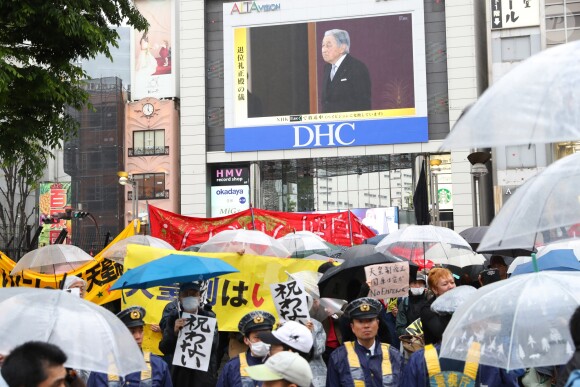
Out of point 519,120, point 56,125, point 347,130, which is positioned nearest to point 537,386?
point 519,120

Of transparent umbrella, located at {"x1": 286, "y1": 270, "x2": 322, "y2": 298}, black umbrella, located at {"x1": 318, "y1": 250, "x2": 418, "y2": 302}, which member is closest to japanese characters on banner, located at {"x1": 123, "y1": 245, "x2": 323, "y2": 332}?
transparent umbrella, located at {"x1": 286, "y1": 270, "x2": 322, "y2": 298}

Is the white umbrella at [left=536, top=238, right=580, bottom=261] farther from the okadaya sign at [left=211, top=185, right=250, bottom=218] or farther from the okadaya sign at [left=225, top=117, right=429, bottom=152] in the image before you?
the okadaya sign at [left=211, top=185, right=250, bottom=218]

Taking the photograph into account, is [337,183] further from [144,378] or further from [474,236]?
[144,378]

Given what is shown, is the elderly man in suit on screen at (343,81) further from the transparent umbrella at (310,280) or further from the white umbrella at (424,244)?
the transparent umbrella at (310,280)

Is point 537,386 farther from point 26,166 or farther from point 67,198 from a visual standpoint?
point 67,198

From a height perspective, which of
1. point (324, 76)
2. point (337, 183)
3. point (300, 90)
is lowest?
point (337, 183)

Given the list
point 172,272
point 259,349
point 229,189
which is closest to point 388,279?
point 172,272

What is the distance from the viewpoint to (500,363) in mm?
4457

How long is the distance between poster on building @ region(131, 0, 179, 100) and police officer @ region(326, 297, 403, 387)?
43.7m

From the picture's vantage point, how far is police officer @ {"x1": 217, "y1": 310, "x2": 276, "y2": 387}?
5840 millimetres

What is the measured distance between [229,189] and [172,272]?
126 feet

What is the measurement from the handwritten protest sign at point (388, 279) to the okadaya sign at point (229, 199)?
37047 millimetres

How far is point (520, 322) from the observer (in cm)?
443

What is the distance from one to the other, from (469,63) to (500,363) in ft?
129
